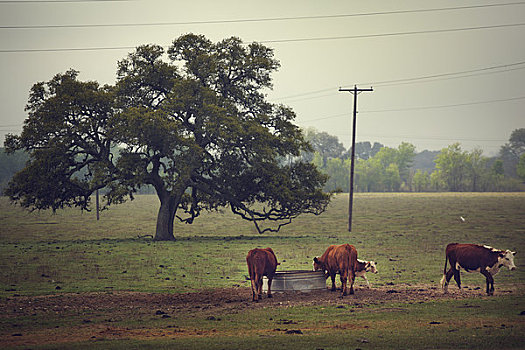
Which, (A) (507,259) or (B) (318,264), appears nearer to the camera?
(A) (507,259)

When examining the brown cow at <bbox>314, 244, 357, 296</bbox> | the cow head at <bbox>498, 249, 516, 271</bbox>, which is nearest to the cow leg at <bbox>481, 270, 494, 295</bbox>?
the cow head at <bbox>498, 249, 516, 271</bbox>

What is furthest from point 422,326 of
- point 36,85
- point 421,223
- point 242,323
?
point 421,223

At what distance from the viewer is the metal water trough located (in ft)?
66.8

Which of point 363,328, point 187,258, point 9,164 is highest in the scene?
point 9,164

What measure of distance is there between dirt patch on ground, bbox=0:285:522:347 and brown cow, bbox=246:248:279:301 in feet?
1.52

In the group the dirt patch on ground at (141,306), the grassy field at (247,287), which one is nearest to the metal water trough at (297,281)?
the dirt patch on ground at (141,306)

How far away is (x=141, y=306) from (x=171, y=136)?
81.3 feet

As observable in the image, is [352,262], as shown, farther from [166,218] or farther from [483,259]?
[166,218]

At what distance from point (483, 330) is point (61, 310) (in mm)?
12542

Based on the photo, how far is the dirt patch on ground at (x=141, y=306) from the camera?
15.1 metres

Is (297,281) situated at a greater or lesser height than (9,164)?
lesser

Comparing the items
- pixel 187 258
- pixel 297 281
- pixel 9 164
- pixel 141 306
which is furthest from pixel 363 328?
pixel 9 164

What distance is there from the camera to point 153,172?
4644 cm

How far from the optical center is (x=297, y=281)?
2056 cm
